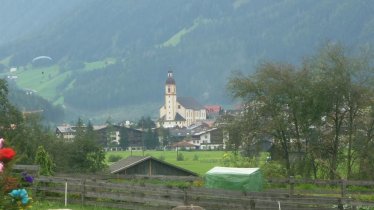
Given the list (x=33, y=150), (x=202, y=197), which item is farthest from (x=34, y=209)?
(x=33, y=150)

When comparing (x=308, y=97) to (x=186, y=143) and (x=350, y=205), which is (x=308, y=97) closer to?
(x=350, y=205)

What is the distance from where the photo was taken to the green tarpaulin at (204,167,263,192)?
2864 cm

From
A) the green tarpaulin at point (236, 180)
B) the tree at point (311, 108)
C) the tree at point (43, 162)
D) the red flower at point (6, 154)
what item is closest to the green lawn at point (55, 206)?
the tree at point (43, 162)

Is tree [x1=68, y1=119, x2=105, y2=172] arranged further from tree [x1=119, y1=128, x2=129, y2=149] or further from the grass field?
tree [x1=119, y1=128, x2=129, y2=149]

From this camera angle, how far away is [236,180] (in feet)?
94.6

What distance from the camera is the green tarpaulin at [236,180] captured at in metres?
28.6

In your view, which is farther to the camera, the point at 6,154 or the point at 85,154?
the point at 85,154

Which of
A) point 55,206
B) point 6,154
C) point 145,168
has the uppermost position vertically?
point 145,168

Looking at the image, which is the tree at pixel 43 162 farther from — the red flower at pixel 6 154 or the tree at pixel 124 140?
the tree at pixel 124 140

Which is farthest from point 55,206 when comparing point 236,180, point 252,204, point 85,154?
point 85,154

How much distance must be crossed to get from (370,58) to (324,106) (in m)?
3.61

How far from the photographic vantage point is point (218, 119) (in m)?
43.5

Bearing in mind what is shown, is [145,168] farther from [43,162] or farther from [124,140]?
[124,140]

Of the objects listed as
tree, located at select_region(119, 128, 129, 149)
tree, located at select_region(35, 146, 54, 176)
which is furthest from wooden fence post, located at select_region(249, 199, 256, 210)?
tree, located at select_region(119, 128, 129, 149)
